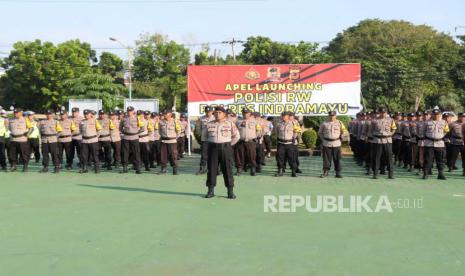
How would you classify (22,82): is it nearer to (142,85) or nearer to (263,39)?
(142,85)

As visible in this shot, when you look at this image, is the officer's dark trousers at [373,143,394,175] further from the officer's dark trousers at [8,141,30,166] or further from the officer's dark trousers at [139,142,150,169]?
the officer's dark trousers at [8,141,30,166]

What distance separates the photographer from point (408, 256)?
5.54 m

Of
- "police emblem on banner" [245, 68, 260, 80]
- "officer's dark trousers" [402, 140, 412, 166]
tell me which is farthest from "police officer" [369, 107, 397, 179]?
"police emblem on banner" [245, 68, 260, 80]

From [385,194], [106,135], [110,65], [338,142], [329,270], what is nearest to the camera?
[329,270]

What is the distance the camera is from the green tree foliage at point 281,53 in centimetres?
3706

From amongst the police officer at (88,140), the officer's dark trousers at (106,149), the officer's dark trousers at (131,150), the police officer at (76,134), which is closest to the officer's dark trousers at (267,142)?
the officer's dark trousers at (131,150)

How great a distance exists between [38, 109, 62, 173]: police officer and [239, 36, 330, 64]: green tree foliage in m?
24.6

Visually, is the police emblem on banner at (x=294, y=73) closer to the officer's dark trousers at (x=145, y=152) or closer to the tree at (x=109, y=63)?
the officer's dark trousers at (x=145, y=152)

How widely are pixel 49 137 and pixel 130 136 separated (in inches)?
83.7

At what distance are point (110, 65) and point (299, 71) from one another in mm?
30683

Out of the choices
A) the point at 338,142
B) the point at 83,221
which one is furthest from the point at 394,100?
the point at 83,221

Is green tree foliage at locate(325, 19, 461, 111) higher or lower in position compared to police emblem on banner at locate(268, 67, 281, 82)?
higher

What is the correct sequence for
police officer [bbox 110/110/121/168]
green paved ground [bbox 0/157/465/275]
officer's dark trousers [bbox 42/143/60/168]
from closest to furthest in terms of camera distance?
green paved ground [bbox 0/157/465/275], officer's dark trousers [bbox 42/143/60/168], police officer [bbox 110/110/121/168]

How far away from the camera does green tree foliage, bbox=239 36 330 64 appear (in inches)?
1459
